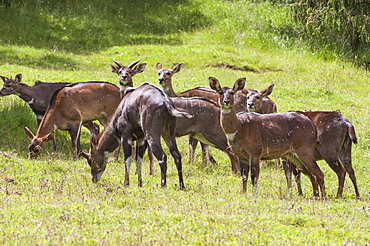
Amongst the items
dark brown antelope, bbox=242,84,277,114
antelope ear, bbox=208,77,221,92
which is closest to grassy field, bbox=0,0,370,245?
dark brown antelope, bbox=242,84,277,114

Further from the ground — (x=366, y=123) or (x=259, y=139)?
(x=259, y=139)

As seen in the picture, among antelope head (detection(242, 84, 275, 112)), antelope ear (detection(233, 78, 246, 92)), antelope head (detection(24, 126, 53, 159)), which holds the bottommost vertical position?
antelope head (detection(24, 126, 53, 159))

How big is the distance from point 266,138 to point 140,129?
7.63 feet

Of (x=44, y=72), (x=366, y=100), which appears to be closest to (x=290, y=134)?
(x=366, y=100)

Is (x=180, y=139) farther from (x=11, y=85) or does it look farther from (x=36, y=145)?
(x=11, y=85)

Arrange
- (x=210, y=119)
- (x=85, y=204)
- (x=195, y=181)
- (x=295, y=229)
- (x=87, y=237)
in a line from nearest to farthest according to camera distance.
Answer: (x=87, y=237) < (x=295, y=229) < (x=85, y=204) < (x=195, y=181) < (x=210, y=119)

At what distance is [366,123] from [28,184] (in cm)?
1091

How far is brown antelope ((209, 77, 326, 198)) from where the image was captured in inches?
408

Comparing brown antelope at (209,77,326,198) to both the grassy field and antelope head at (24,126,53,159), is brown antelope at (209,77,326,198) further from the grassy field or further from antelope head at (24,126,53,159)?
antelope head at (24,126,53,159)

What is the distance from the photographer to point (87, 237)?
700cm

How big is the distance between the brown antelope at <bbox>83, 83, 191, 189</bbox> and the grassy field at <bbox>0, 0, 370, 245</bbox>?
16.5 inches

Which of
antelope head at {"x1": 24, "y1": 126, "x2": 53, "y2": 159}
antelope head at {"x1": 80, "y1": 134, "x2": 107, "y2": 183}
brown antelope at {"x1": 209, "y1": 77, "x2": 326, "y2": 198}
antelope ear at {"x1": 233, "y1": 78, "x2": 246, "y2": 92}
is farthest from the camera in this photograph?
antelope head at {"x1": 24, "y1": 126, "x2": 53, "y2": 159}

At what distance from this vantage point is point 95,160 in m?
11.4

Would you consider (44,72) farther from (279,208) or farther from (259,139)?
(279,208)
